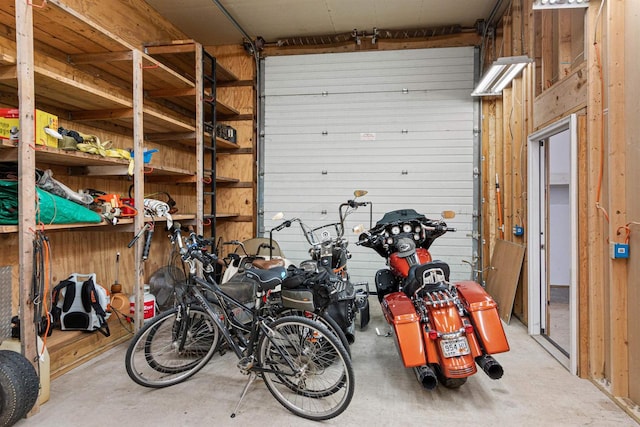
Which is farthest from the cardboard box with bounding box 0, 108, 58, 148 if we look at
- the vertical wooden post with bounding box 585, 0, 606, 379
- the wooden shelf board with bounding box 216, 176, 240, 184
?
the vertical wooden post with bounding box 585, 0, 606, 379

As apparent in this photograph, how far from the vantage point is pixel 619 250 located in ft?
7.66

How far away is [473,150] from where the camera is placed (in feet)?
16.5

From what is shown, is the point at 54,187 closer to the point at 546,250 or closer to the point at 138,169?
the point at 138,169

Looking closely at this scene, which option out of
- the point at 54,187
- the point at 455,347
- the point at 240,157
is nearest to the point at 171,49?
the point at 240,157

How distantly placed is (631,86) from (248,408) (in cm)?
316

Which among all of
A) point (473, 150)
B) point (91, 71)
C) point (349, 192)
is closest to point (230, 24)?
point (91, 71)

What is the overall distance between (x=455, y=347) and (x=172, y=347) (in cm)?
195

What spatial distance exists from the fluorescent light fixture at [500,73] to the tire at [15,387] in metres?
4.34

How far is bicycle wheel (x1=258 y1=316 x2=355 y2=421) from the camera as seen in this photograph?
2197mm

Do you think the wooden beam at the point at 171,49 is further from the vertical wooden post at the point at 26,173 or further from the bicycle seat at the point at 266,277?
the bicycle seat at the point at 266,277

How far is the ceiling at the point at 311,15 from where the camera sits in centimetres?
440

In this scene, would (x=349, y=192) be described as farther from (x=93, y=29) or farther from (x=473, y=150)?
(x=93, y=29)

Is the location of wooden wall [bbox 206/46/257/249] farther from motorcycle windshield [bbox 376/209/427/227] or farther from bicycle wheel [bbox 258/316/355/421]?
bicycle wheel [bbox 258/316/355/421]

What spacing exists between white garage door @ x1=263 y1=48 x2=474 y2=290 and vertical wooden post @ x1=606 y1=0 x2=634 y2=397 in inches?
104
